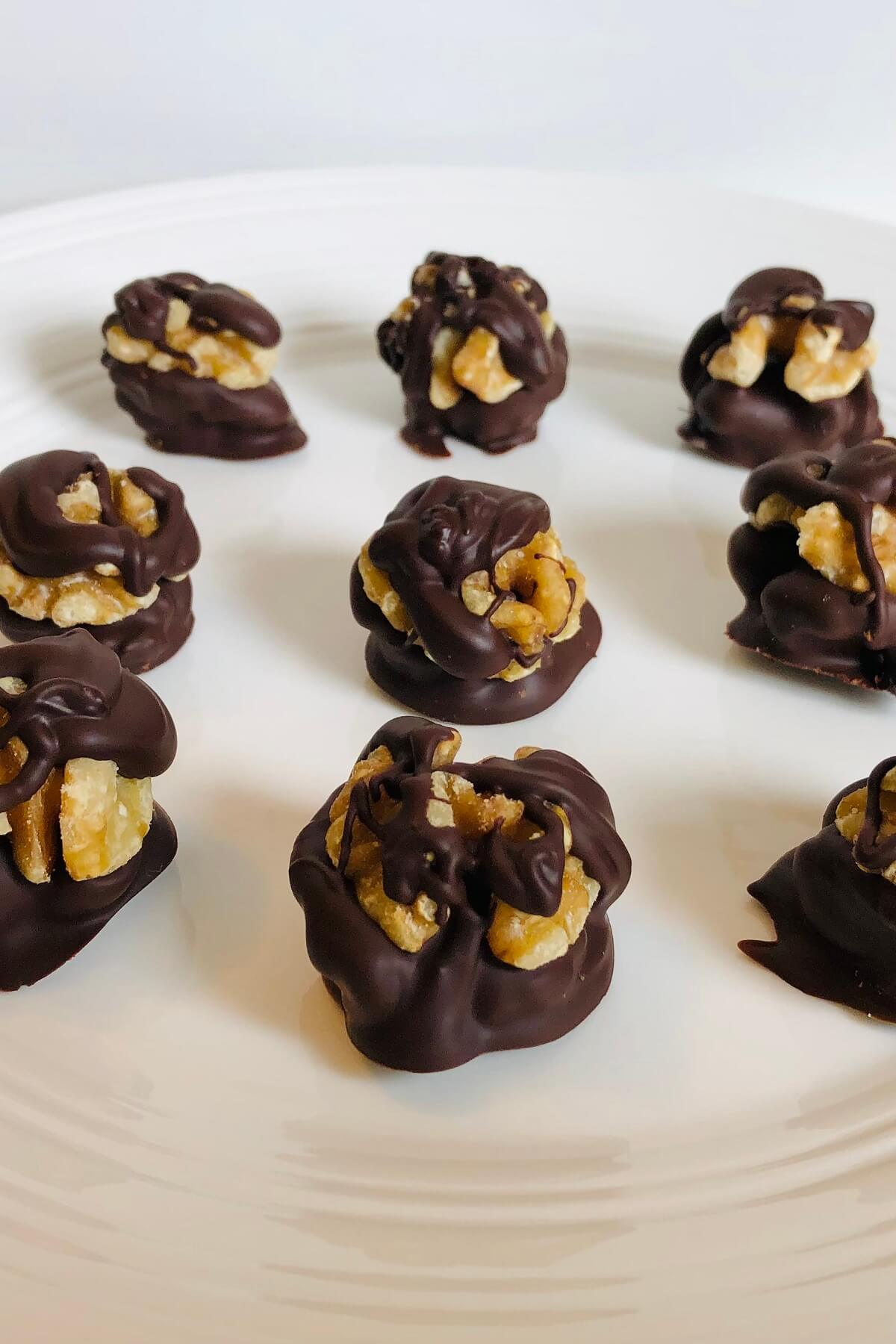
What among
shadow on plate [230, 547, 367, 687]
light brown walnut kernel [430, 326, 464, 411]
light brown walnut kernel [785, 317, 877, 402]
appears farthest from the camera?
light brown walnut kernel [430, 326, 464, 411]

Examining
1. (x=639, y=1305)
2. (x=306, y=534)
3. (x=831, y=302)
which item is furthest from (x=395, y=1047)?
(x=831, y=302)

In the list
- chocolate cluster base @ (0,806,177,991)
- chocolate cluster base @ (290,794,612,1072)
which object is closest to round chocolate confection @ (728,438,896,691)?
chocolate cluster base @ (290,794,612,1072)

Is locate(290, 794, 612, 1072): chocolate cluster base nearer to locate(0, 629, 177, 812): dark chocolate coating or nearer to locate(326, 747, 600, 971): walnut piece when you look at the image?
locate(326, 747, 600, 971): walnut piece

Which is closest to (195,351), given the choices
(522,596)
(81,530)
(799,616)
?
(81,530)

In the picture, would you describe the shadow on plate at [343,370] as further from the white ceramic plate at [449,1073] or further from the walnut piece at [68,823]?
the walnut piece at [68,823]

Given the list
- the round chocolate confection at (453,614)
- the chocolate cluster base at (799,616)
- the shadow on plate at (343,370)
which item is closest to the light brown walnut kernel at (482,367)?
the shadow on plate at (343,370)
